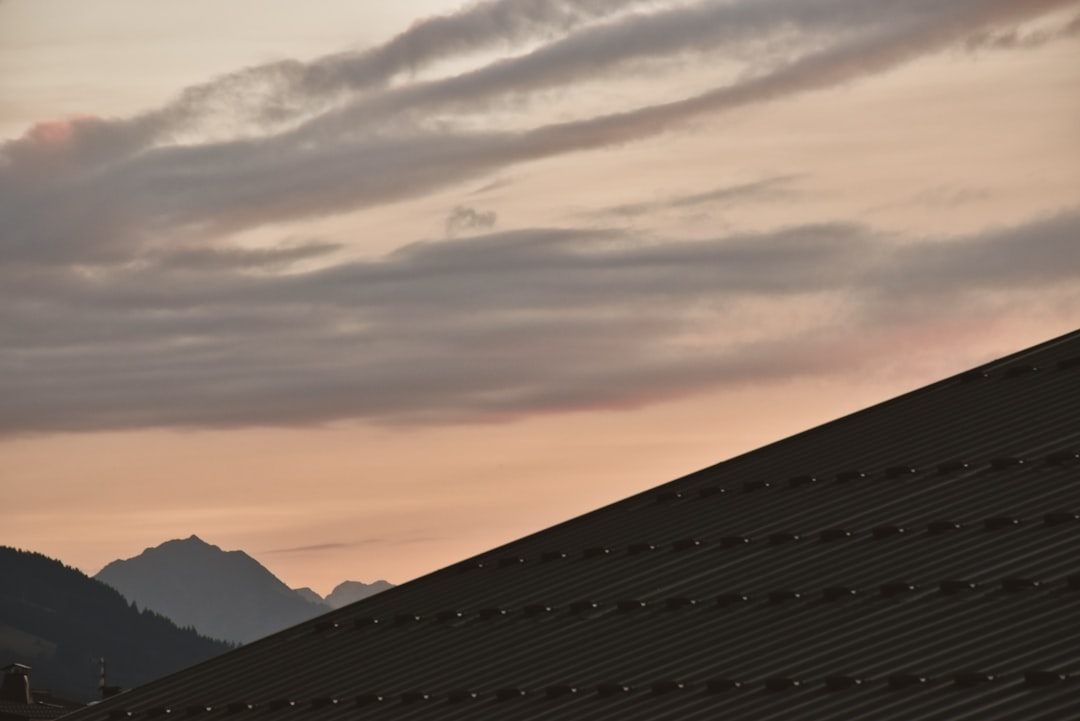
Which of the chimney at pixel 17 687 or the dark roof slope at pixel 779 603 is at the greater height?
the chimney at pixel 17 687

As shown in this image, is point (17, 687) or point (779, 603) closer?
point (779, 603)

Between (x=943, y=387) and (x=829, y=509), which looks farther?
(x=943, y=387)

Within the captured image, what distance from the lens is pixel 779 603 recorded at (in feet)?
48.9

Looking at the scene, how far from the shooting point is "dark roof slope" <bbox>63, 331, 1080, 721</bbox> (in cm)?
1270

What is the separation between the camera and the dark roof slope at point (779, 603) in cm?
1270

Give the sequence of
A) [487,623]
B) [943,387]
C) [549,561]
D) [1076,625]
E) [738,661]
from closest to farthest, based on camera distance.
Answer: [1076,625] < [738,661] < [487,623] < [549,561] < [943,387]

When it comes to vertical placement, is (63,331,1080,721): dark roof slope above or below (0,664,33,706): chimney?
below

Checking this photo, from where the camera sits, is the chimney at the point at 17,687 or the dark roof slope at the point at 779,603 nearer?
the dark roof slope at the point at 779,603

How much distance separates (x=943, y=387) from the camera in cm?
2008

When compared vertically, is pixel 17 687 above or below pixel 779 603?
above

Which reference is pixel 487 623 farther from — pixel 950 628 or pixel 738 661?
pixel 950 628

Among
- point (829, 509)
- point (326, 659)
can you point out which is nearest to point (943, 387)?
point (829, 509)

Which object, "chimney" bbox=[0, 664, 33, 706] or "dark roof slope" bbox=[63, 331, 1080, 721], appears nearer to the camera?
"dark roof slope" bbox=[63, 331, 1080, 721]

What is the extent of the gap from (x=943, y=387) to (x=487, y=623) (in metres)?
6.52
